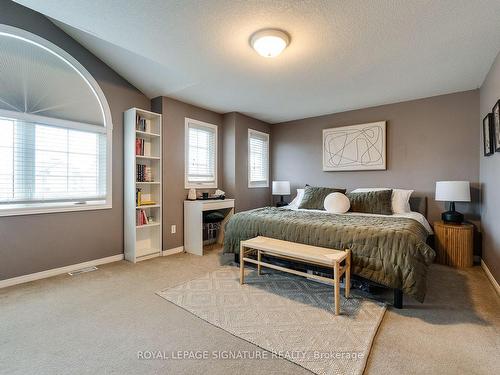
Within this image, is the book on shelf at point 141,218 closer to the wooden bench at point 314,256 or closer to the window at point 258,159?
the wooden bench at point 314,256

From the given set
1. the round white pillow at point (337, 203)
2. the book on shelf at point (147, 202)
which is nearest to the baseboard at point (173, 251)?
the book on shelf at point (147, 202)

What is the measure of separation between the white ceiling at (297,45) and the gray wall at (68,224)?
0.58 ft

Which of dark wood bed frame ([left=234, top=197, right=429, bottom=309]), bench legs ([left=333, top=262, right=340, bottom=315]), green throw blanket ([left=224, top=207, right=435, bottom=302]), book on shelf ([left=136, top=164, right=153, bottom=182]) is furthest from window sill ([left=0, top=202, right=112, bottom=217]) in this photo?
bench legs ([left=333, top=262, right=340, bottom=315])

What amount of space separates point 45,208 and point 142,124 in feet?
5.13

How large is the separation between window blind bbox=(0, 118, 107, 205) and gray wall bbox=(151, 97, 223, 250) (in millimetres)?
817

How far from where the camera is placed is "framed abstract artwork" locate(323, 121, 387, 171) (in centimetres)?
405

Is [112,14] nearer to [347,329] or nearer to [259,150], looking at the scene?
[347,329]

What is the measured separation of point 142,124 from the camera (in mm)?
3535

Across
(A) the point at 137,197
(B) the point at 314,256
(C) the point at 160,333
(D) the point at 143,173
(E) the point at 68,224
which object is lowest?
(C) the point at 160,333

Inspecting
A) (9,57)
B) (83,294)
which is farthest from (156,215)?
(9,57)

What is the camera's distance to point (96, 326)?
6.05 feet

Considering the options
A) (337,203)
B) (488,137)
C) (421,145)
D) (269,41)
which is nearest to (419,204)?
(421,145)

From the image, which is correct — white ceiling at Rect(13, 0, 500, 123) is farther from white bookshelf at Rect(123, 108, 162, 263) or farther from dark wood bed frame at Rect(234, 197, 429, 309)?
dark wood bed frame at Rect(234, 197, 429, 309)

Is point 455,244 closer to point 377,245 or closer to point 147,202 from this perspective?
point 377,245
